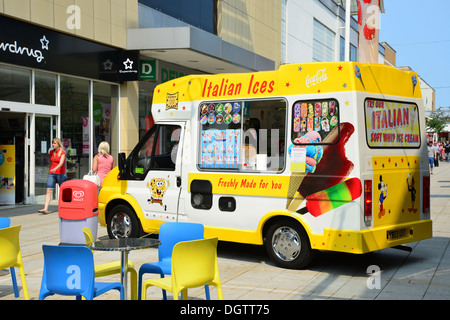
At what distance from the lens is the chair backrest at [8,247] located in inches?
226

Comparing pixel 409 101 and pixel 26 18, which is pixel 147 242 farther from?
pixel 26 18

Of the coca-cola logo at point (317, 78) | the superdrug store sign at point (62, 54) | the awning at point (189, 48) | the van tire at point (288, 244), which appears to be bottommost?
the van tire at point (288, 244)

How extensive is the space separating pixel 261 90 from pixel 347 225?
2.12m

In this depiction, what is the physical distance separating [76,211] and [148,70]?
10980 mm

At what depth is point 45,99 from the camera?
15.4 metres

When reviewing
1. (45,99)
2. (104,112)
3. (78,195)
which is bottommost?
(78,195)

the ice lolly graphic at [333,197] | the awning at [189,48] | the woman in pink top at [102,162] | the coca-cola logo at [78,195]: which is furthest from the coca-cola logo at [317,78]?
the awning at [189,48]

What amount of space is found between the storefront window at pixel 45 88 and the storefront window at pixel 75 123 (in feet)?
1.25

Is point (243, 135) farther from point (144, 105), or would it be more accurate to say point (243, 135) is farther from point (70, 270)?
point (144, 105)

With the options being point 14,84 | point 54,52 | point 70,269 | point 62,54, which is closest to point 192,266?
point 70,269

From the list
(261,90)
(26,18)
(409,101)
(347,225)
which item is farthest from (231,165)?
(26,18)

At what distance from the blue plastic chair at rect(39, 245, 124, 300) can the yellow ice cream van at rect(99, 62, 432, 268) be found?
11.6ft

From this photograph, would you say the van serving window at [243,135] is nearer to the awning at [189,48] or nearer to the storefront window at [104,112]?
the awning at [189,48]

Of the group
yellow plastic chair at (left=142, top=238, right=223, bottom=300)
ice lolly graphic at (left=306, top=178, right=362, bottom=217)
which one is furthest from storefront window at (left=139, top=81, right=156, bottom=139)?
yellow plastic chair at (left=142, top=238, right=223, bottom=300)
